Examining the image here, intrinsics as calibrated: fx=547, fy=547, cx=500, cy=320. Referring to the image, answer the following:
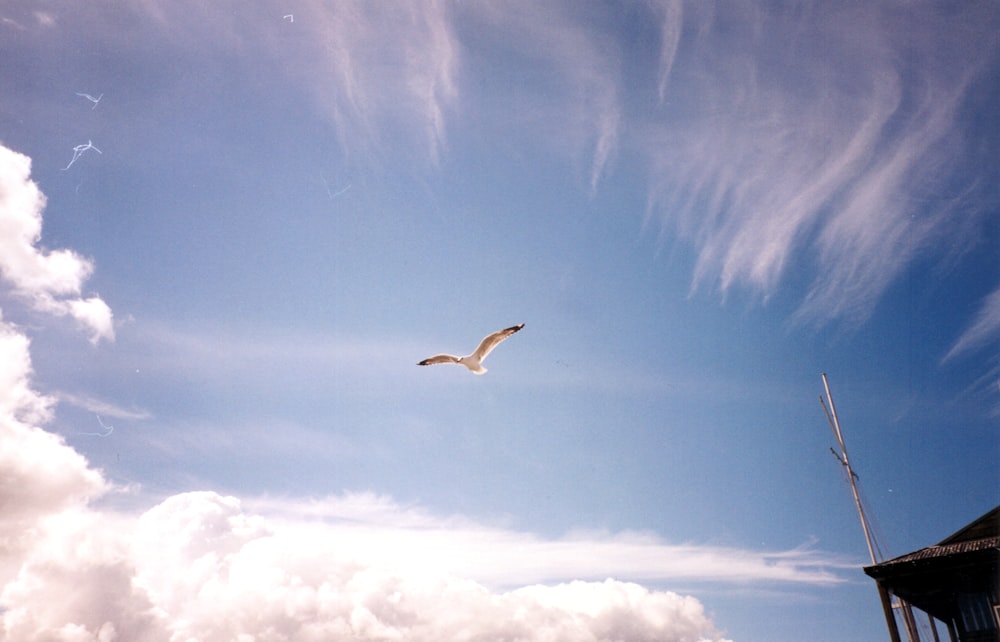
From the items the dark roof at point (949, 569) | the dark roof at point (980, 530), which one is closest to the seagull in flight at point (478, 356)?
the dark roof at point (949, 569)

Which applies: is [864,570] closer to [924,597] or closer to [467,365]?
[924,597]

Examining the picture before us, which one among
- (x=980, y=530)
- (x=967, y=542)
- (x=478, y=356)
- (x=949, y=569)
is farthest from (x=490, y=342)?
(x=980, y=530)

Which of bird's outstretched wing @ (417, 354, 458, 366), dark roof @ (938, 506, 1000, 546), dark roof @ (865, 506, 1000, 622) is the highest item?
bird's outstretched wing @ (417, 354, 458, 366)

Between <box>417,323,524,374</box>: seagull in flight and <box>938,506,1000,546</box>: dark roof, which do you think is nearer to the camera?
<box>417,323,524,374</box>: seagull in flight

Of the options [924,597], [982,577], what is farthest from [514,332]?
[924,597]

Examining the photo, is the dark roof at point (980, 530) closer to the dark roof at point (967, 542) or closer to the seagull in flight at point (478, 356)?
the dark roof at point (967, 542)

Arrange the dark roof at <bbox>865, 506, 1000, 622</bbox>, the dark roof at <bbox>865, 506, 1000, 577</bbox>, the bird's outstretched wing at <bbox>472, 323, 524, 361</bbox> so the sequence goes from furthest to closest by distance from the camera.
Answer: the dark roof at <bbox>865, 506, 1000, 577</bbox> → the dark roof at <bbox>865, 506, 1000, 622</bbox> → the bird's outstretched wing at <bbox>472, 323, 524, 361</bbox>

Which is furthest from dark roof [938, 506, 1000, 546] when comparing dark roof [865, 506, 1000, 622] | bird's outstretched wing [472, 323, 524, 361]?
bird's outstretched wing [472, 323, 524, 361]

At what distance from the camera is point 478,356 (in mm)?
16812

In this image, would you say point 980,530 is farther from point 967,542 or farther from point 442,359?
point 442,359

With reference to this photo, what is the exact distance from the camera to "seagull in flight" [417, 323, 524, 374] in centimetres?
1634

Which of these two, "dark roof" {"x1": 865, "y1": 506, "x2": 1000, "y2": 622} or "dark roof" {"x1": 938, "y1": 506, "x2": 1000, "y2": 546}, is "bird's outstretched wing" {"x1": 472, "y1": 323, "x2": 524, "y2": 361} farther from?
"dark roof" {"x1": 938, "y1": 506, "x2": 1000, "y2": 546}

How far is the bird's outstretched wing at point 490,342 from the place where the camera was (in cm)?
1628

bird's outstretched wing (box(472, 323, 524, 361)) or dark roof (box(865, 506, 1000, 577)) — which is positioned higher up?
bird's outstretched wing (box(472, 323, 524, 361))
